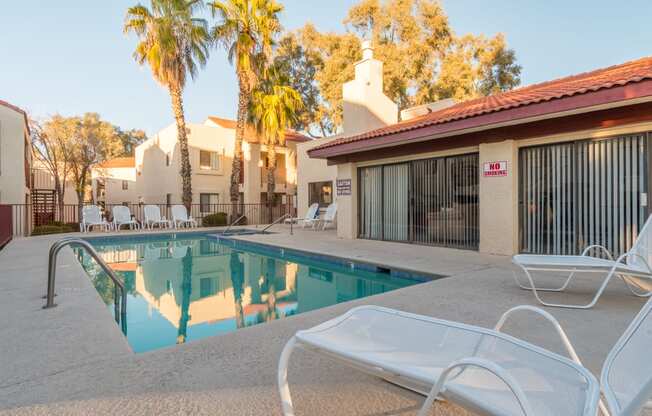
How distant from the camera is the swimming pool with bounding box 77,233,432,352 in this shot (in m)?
4.66

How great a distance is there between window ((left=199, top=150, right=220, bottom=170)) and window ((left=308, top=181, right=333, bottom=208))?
8.07 m

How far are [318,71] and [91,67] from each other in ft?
46.2

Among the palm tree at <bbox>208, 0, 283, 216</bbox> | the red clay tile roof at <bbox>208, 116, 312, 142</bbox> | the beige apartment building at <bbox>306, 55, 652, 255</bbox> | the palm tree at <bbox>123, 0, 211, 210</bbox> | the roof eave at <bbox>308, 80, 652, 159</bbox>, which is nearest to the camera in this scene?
the roof eave at <bbox>308, 80, 652, 159</bbox>

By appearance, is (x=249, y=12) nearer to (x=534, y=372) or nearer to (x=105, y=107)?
(x=105, y=107)

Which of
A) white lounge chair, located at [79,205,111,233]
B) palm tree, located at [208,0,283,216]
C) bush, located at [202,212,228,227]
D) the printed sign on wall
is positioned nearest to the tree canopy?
palm tree, located at [208,0,283,216]

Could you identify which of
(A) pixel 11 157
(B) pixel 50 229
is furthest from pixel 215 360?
(A) pixel 11 157

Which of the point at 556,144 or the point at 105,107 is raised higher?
the point at 105,107

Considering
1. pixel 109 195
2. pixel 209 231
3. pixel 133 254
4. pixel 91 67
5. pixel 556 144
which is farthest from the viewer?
pixel 109 195

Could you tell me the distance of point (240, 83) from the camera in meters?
17.6

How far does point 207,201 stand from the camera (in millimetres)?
22594

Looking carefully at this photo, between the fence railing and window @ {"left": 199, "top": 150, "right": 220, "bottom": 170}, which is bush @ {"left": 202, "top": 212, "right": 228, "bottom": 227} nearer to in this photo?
the fence railing

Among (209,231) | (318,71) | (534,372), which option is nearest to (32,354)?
(534,372)

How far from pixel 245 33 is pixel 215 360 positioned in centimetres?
1739

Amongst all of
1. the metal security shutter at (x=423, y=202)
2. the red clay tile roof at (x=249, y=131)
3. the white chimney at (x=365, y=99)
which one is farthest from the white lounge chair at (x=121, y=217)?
the metal security shutter at (x=423, y=202)
